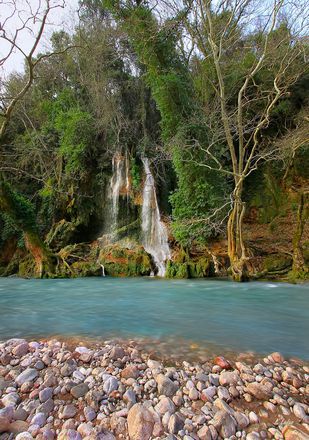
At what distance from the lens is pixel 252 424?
1946 millimetres

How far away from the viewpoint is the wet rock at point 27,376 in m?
2.37

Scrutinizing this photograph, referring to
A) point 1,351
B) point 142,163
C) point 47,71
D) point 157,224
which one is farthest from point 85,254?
point 47,71

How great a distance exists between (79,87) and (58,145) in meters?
3.79

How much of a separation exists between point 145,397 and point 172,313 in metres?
2.75

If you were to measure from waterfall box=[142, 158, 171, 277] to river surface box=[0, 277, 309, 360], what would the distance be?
1.97 m

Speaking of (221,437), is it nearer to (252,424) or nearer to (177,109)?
(252,424)

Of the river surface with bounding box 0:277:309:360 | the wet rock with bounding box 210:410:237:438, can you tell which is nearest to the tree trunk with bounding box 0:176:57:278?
the river surface with bounding box 0:277:309:360

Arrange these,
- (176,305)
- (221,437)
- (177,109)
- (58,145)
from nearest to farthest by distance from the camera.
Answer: (221,437) → (176,305) → (177,109) → (58,145)

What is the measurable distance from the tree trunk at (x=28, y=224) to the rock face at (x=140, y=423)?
27.1ft

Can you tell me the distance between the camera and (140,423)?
1.92 m

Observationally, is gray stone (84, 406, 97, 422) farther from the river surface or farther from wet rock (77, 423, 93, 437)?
the river surface

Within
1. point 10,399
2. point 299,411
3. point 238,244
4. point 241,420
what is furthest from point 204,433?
point 238,244

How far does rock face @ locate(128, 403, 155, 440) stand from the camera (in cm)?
186

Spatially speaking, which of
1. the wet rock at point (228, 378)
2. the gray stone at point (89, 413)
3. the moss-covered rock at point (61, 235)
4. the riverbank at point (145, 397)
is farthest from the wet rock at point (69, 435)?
the moss-covered rock at point (61, 235)
